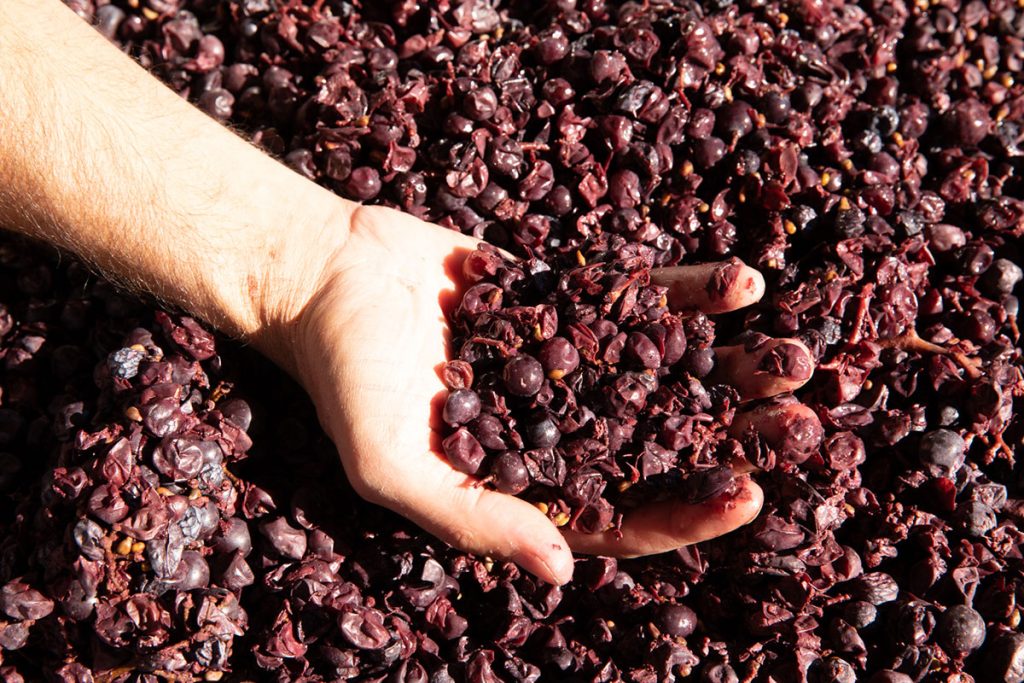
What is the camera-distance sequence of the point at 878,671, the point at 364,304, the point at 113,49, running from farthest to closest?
the point at 113,49 → the point at 364,304 → the point at 878,671

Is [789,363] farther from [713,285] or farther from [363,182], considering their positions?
[363,182]

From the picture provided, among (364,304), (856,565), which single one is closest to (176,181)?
(364,304)

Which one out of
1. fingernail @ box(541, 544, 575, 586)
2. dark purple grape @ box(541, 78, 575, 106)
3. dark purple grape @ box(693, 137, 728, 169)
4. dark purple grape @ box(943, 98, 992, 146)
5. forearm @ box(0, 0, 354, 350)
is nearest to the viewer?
fingernail @ box(541, 544, 575, 586)

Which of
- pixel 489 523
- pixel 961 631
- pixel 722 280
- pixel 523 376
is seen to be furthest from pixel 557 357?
pixel 961 631

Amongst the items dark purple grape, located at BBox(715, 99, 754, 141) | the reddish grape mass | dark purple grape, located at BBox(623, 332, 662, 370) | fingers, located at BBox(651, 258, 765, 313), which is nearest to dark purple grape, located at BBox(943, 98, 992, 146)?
the reddish grape mass

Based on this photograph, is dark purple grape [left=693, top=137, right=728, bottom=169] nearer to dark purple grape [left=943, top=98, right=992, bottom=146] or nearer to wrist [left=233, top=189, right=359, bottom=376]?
dark purple grape [left=943, top=98, right=992, bottom=146]

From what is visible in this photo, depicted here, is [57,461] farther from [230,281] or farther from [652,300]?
[652,300]
